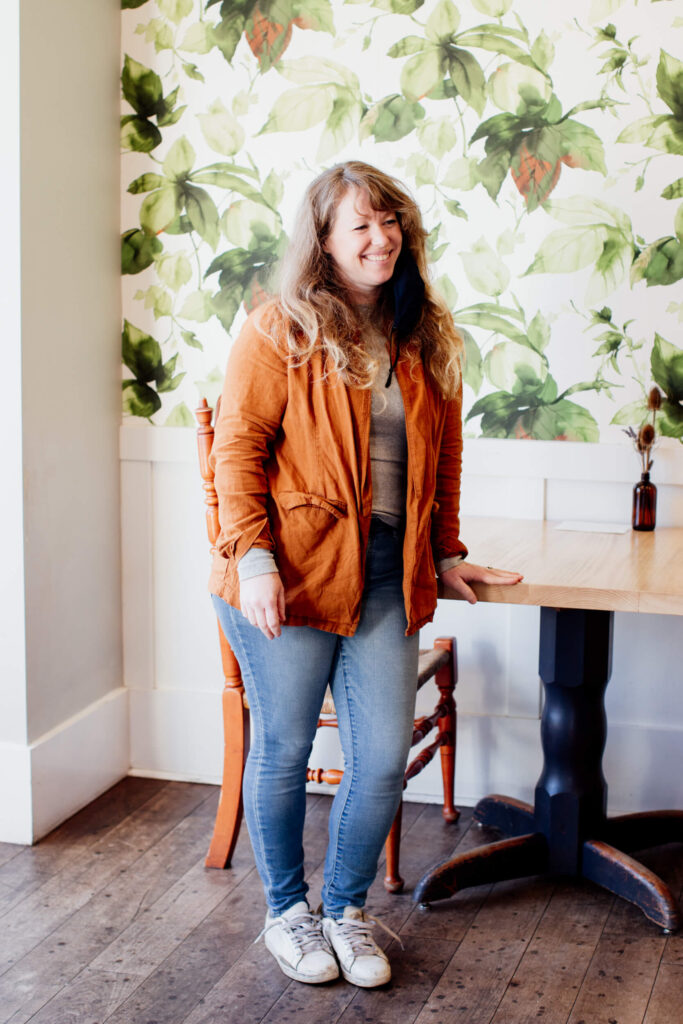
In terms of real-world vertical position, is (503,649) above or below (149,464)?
below

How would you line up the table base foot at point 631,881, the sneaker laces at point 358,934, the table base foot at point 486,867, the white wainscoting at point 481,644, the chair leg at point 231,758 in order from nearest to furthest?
the sneaker laces at point 358,934
the table base foot at point 631,881
the table base foot at point 486,867
the chair leg at point 231,758
the white wainscoting at point 481,644

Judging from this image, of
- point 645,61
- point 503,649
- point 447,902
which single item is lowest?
point 447,902

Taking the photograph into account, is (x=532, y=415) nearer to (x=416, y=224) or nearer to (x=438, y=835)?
(x=416, y=224)

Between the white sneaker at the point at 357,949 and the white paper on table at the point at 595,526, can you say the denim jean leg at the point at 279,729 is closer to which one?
the white sneaker at the point at 357,949

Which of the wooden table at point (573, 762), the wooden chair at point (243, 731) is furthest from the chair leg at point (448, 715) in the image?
the wooden table at point (573, 762)

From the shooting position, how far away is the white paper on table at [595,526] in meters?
2.50

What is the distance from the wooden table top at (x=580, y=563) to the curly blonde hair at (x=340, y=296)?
39cm

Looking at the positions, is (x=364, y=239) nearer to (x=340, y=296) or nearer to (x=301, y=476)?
(x=340, y=296)

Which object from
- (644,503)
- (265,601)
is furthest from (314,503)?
(644,503)

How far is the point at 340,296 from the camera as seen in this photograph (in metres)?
1.89

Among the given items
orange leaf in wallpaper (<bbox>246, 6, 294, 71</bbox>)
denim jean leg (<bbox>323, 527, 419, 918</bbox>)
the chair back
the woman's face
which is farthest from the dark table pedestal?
orange leaf in wallpaper (<bbox>246, 6, 294, 71</bbox>)

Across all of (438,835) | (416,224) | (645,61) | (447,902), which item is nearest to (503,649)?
(438,835)

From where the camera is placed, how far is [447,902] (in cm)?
231

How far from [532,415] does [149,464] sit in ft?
3.40
